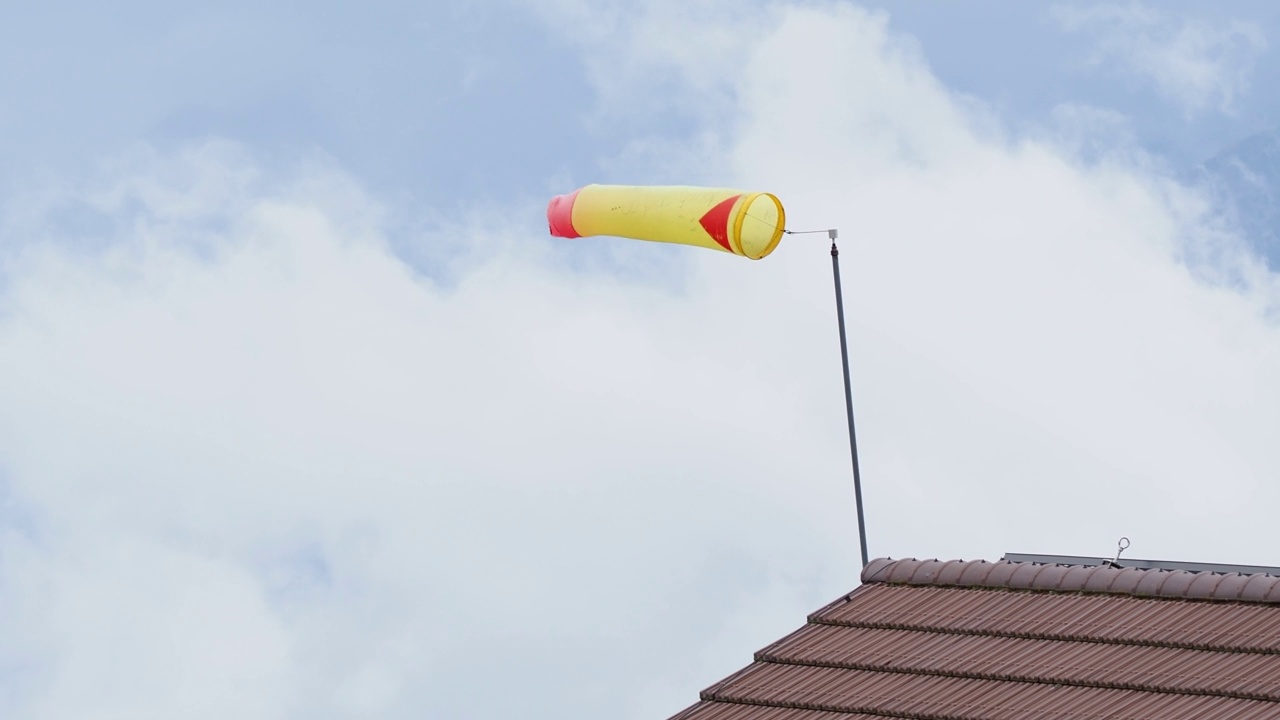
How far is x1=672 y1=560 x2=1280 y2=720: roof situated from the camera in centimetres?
1249

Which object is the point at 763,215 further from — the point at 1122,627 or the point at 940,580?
the point at 1122,627

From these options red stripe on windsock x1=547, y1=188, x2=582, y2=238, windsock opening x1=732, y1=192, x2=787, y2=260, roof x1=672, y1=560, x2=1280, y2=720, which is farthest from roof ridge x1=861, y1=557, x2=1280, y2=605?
red stripe on windsock x1=547, y1=188, x2=582, y2=238

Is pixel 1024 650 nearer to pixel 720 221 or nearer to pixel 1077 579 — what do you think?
pixel 1077 579

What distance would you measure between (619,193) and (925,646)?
5591 millimetres

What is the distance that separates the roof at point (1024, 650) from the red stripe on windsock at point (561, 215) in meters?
5.01

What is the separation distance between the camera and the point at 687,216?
1684cm

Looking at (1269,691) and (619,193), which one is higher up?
(619,193)

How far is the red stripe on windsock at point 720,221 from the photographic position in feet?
54.3

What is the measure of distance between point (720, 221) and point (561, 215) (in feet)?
8.00

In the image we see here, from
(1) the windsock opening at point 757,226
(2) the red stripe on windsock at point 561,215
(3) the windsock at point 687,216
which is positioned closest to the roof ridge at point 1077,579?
(1) the windsock opening at point 757,226

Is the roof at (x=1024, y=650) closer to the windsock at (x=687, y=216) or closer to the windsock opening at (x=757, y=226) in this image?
the windsock opening at (x=757, y=226)

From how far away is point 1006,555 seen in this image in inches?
598

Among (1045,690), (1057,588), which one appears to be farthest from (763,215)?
(1045,690)

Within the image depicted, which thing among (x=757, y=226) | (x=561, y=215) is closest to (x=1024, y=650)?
(x=757, y=226)
